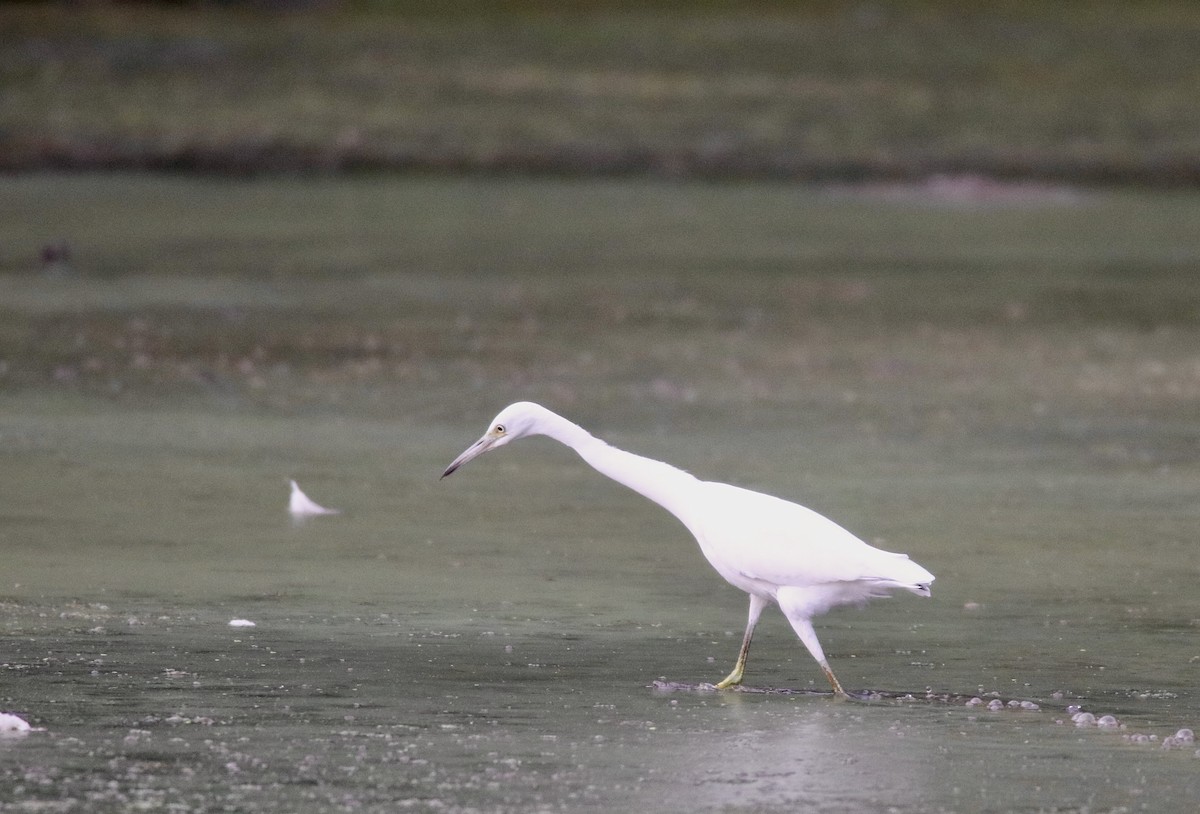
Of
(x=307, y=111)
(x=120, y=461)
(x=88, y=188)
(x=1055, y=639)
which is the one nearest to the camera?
(x=1055, y=639)

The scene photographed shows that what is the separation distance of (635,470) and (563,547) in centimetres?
191

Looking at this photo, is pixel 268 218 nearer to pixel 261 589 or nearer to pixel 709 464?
pixel 709 464

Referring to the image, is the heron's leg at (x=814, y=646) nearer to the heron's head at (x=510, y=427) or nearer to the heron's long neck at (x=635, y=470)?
the heron's long neck at (x=635, y=470)

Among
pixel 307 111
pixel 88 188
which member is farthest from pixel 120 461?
pixel 307 111

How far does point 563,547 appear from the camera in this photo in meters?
9.58

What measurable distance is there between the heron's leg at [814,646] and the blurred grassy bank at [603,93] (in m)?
19.6

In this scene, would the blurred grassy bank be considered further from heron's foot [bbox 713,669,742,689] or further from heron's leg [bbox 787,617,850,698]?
heron's leg [bbox 787,617,850,698]

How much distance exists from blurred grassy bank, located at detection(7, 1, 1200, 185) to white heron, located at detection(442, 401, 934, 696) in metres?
19.1

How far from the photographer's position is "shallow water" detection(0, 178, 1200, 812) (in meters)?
6.32

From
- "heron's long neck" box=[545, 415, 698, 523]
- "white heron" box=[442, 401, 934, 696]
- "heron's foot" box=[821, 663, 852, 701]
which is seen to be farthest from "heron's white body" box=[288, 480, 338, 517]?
"heron's foot" box=[821, 663, 852, 701]

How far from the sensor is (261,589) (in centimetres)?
862

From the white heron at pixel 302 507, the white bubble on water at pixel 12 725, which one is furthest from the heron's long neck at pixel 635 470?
the white heron at pixel 302 507

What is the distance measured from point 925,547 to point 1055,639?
1.62 meters

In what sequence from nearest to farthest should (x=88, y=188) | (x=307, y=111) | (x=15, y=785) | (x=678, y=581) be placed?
(x=15, y=785) → (x=678, y=581) → (x=88, y=188) → (x=307, y=111)
